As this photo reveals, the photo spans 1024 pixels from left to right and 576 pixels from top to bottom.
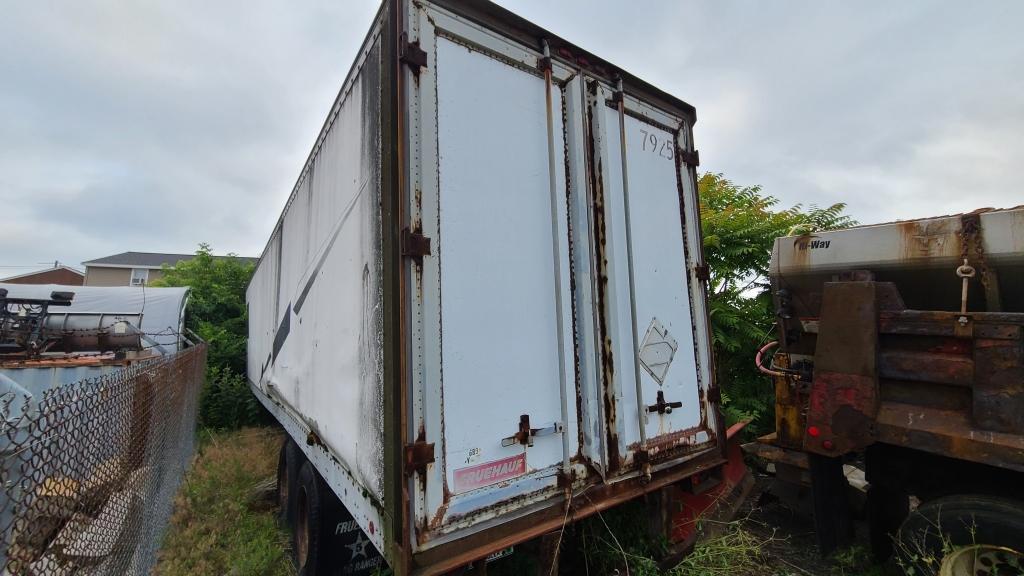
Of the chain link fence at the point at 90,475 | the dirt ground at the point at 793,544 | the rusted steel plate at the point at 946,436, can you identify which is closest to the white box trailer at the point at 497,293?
the rusted steel plate at the point at 946,436

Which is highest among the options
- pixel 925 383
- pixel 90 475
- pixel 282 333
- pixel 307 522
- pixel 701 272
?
pixel 701 272

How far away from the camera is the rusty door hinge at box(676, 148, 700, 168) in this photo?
3331 mm

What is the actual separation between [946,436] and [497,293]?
8.69 feet

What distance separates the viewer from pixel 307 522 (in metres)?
3.39

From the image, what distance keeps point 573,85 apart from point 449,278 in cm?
153

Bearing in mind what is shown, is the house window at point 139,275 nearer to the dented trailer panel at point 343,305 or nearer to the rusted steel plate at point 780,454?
the dented trailer panel at point 343,305

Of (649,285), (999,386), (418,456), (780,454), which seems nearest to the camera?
(418,456)

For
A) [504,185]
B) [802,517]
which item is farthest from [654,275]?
[802,517]

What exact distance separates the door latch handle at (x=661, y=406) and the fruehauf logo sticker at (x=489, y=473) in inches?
38.6

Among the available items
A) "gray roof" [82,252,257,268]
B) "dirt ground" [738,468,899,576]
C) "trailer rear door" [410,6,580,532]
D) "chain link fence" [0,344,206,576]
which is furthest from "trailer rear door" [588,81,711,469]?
"gray roof" [82,252,257,268]

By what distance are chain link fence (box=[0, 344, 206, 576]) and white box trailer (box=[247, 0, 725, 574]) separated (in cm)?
120

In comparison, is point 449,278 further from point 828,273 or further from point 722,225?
point 722,225

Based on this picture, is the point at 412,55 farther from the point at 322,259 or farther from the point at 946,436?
the point at 946,436

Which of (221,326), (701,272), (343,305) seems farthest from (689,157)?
(221,326)
